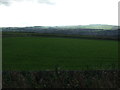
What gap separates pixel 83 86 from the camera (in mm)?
5734

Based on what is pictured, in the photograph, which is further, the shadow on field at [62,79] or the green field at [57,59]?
the green field at [57,59]

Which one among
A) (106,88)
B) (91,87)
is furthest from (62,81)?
(106,88)

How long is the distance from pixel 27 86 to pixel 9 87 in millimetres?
513

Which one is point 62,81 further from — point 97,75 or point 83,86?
point 97,75

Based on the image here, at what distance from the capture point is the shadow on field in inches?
225

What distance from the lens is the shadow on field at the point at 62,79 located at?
5.72m

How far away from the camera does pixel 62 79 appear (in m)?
6.02

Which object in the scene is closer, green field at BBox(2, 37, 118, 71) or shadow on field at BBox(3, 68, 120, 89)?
shadow on field at BBox(3, 68, 120, 89)

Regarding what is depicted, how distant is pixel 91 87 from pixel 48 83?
1.17 m

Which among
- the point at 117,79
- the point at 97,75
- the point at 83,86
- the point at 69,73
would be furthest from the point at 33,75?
the point at 117,79

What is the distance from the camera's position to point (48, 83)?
5855 millimetres

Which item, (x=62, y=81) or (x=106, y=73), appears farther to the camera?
(x=106, y=73)

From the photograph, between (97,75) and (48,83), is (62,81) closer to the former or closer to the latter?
(48,83)

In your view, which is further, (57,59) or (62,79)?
(57,59)
